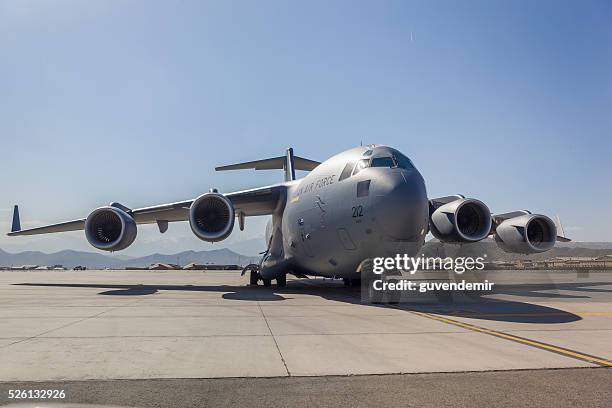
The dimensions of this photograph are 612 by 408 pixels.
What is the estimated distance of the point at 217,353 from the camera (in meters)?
6.09

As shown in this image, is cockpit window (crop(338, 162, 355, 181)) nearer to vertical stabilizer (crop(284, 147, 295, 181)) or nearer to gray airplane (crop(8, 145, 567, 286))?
gray airplane (crop(8, 145, 567, 286))

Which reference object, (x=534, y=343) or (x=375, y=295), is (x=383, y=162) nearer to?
(x=375, y=295)

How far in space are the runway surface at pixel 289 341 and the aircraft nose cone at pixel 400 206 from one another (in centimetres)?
207

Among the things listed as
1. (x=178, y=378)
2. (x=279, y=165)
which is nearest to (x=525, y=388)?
(x=178, y=378)

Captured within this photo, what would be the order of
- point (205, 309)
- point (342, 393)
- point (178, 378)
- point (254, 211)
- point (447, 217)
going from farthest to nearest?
point (254, 211), point (447, 217), point (205, 309), point (178, 378), point (342, 393)

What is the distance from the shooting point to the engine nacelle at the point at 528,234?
17294 millimetres

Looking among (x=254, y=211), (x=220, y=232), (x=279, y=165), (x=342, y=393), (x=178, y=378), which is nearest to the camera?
(x=342, y=393)

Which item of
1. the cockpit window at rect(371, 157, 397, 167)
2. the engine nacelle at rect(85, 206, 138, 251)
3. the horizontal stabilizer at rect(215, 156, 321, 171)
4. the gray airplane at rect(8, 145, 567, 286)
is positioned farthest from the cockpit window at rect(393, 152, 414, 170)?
the horizontal stabilizer at rect(215, 156, 321, 171)

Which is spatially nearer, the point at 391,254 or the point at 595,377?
the point at 595,377

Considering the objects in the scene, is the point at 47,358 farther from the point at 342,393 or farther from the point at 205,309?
the point at 205,309

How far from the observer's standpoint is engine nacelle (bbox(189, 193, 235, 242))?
16.9 metres

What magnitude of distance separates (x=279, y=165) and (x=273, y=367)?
2274 centimetres

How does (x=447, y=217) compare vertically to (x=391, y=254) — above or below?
above

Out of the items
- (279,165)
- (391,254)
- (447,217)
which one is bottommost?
(391,254)
